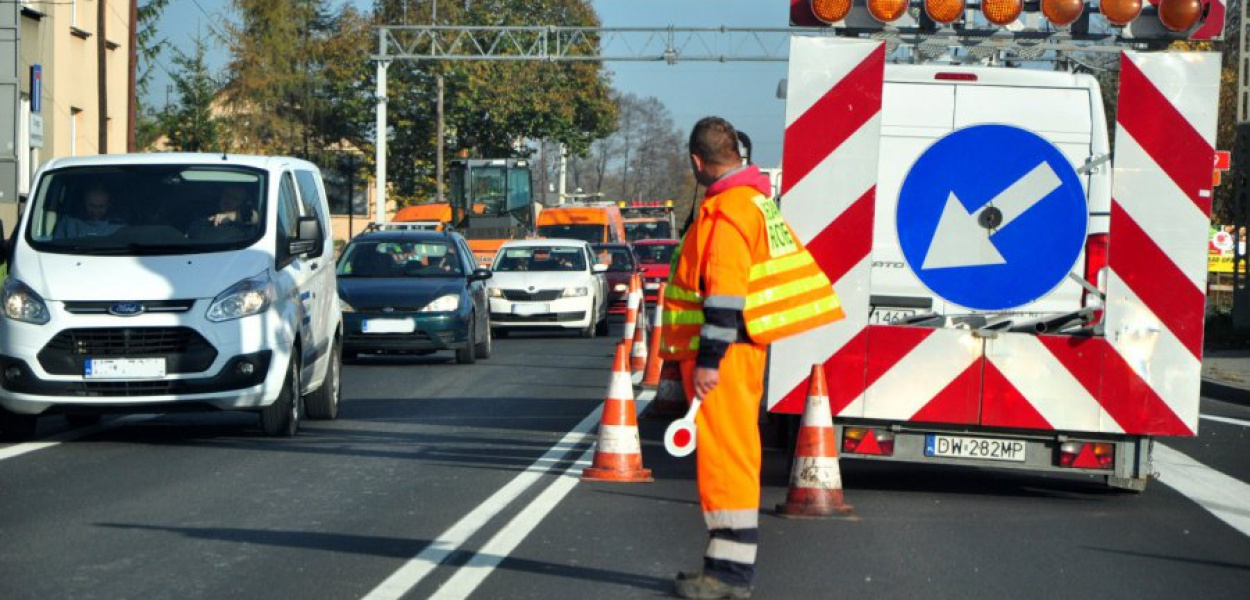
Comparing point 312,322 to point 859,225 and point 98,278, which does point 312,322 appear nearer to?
point 98,278

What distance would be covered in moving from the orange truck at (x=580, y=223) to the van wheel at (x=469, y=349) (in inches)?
1214

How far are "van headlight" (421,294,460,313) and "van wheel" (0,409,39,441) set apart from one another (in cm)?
857

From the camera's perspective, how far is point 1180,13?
30.6 feet

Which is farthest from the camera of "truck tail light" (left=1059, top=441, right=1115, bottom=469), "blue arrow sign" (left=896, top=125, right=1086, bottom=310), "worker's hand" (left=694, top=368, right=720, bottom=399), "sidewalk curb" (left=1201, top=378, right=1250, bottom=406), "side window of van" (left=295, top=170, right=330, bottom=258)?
"sidewalk curb" (left=1201, top=378, right=1250, bottom=406)

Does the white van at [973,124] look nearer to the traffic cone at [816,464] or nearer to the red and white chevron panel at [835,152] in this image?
the red and white chevron panel at [835,152]

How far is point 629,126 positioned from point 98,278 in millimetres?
123187

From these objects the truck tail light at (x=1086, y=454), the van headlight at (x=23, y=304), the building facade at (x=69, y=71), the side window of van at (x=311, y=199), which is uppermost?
the building facade at (x=69, y=71)

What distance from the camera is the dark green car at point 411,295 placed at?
21.2 m

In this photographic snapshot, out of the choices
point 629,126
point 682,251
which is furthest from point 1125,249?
point 629,126

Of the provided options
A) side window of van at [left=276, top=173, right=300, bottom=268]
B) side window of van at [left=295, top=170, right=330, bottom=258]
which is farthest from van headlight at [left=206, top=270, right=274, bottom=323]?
side window of van at [left=295, top=170, right=330, bottom=258]

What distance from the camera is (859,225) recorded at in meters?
9.55

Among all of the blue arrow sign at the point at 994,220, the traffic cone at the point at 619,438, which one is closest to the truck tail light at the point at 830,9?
the blue arrow sign at the point at 994,220

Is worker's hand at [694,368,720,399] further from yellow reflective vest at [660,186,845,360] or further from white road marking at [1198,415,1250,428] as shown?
white road marking at [1198,415,1250,428]

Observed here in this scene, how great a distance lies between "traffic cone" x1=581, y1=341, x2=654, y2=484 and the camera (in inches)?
419
